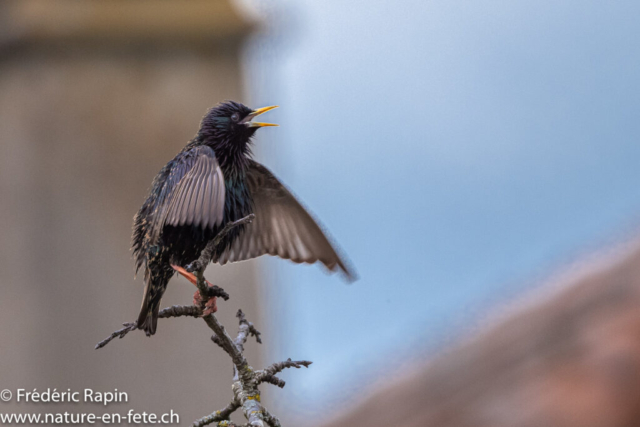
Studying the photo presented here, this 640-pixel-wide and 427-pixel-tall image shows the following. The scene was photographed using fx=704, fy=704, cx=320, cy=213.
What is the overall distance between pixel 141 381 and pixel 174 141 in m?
0.84

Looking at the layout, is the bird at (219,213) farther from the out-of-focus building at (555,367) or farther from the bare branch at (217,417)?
the out-of-focus building at (555,367)

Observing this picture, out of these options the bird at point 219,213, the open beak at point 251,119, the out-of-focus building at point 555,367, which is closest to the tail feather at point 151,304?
the bird at point 219,213

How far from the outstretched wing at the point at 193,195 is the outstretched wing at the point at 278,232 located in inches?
6.3

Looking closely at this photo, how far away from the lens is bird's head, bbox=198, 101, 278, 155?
1.07 metres

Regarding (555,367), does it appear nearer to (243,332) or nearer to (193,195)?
(243,332)

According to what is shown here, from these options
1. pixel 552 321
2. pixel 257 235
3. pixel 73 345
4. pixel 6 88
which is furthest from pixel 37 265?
pixel 552 321

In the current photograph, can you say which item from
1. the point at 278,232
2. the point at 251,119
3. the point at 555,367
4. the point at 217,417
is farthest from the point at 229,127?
the point at 555,367

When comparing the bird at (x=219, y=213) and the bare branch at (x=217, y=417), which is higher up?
the bird at (x=219, y=213)

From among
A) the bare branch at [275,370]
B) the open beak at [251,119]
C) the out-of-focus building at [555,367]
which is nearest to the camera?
the bare branch at [275,370]

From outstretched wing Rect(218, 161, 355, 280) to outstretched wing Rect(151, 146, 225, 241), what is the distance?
0.16 metres

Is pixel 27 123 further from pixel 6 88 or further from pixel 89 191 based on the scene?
pixel 89 191

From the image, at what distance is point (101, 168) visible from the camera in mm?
1475

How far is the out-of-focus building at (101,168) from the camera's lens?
1305 millimetres

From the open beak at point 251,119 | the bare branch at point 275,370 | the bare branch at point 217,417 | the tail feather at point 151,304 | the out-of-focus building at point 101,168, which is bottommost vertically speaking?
the bare branch at point 217,417
